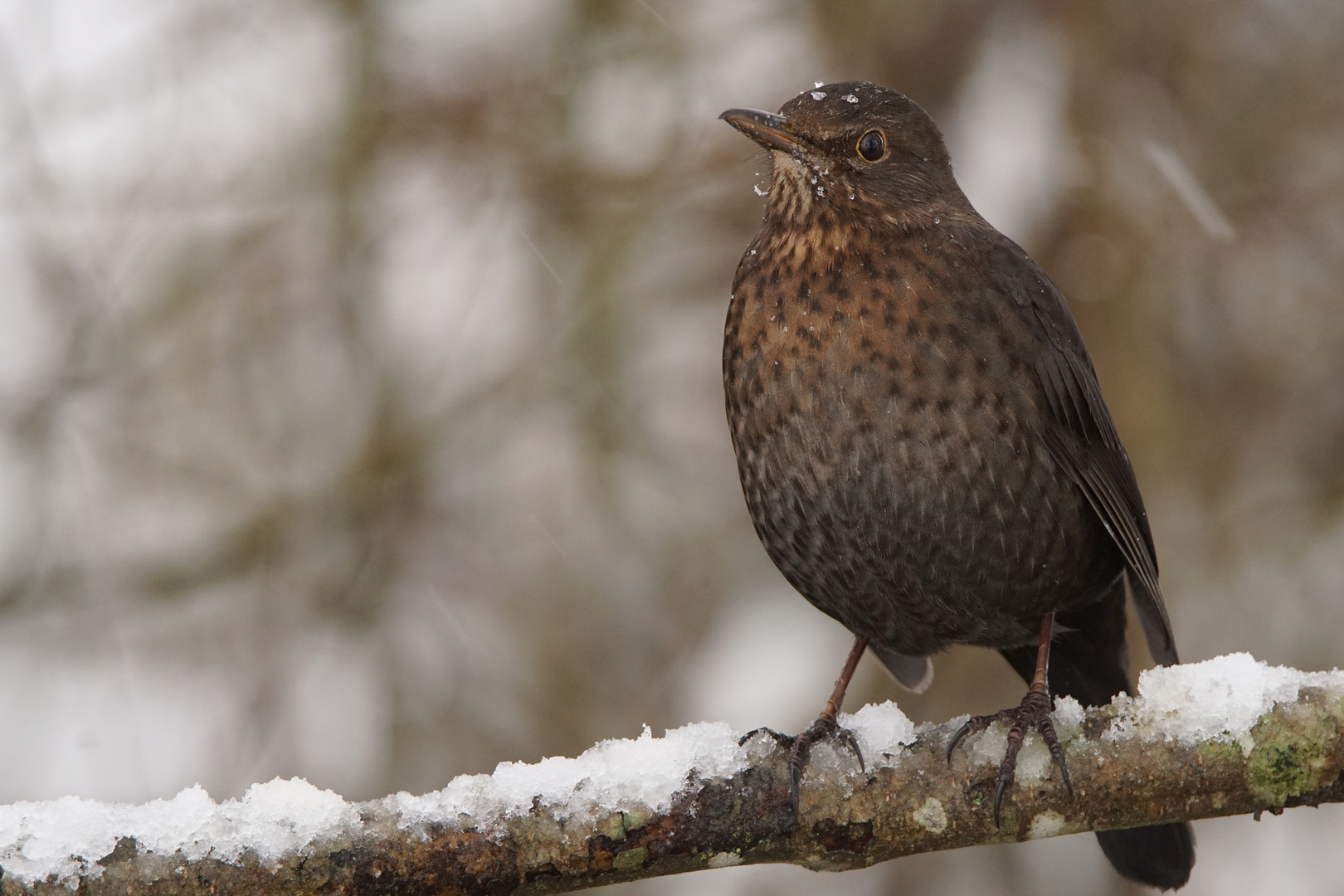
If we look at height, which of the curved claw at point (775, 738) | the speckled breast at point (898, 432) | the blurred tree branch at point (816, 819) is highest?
the speckled breast at point (898, 432)

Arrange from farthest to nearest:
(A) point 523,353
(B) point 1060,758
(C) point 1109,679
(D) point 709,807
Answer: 1. (A) point 523,353
2. (C) point 1109,679
3. (B) point 1060,758
4. (D) point 709,807

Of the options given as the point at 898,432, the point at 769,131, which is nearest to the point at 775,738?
the point at 898,432

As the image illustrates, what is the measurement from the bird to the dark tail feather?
0.01 m

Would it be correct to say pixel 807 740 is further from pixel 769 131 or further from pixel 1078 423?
→ pixel 769 131

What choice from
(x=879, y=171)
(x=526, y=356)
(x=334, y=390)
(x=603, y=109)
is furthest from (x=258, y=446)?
(x=879, y=171)

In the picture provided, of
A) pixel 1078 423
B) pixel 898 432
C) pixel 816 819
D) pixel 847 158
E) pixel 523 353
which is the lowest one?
pixel 816 819

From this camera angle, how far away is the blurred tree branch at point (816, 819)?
2.32 m

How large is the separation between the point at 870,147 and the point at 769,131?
0.91ft

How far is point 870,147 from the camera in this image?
3365 mm

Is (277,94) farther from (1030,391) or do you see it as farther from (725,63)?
(1030,391)

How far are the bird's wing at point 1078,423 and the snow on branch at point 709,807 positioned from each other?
63 cm

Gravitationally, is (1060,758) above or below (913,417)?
below

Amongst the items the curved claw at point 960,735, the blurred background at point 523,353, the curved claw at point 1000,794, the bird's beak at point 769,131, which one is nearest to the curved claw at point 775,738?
the curved claw at point 960,735

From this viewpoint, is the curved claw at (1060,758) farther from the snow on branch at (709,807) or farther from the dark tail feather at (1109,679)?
the dark tail feather at (1109,679)
